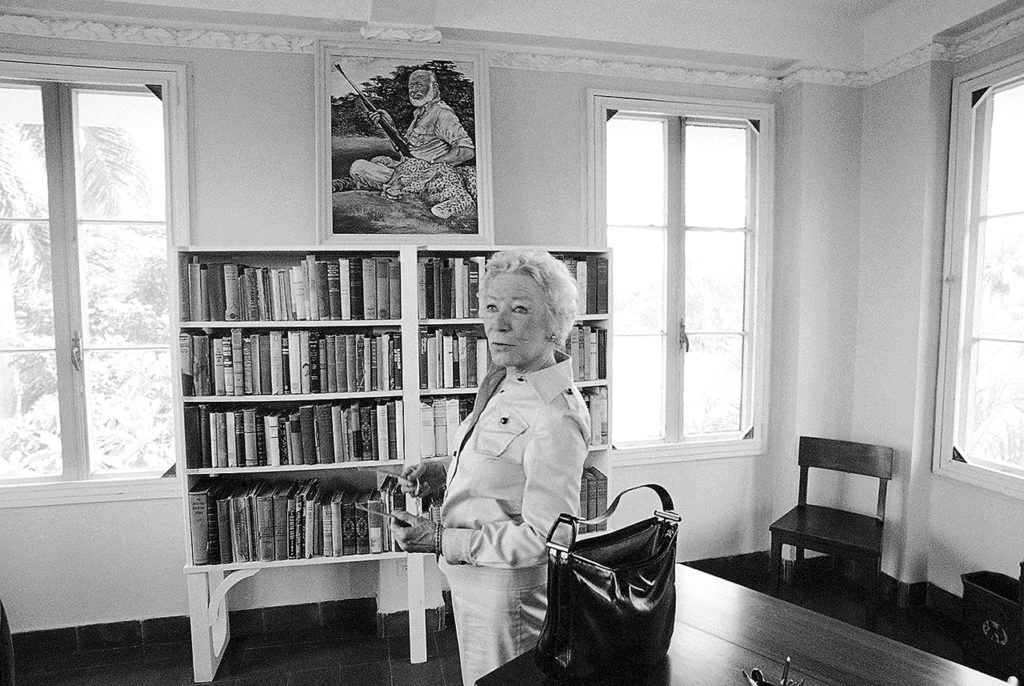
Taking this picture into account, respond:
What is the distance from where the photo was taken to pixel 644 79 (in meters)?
3.66

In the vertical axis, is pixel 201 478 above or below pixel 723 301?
below

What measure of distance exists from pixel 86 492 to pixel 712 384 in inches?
136

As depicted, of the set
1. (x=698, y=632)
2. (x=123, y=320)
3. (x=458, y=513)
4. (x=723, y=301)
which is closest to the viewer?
(x=698, y=632)

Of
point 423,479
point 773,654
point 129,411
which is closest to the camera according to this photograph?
point 773,654

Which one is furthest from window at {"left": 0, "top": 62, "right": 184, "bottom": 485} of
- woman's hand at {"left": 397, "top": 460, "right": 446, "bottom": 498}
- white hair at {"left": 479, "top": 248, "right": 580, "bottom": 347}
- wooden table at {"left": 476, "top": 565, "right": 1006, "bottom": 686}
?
wooden table at {"left": 476, "top": 565, "right": 1006, "bottom": 686}

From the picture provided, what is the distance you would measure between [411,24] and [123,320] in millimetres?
2058

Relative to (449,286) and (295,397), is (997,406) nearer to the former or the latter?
(449,286)

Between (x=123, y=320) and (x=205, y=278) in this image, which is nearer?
(x=205, y=278)

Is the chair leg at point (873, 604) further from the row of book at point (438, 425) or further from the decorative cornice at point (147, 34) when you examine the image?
the decorative cornice at point (147, 34)

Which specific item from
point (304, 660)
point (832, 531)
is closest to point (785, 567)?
point (832, 531)

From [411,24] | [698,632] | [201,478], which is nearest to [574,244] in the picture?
[411,24]

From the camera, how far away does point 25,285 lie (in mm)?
3146

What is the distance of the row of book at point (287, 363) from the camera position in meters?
2.87

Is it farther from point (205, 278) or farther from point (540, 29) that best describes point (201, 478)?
point (540, 29)
